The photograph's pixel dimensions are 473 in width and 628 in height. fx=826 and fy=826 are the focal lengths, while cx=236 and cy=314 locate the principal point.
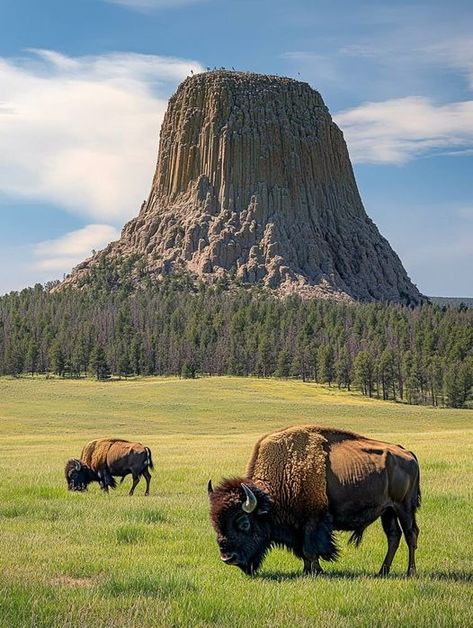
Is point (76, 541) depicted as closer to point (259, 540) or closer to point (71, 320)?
point (259, 540)

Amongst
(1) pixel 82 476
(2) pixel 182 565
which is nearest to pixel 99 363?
(1) pixel 82 476

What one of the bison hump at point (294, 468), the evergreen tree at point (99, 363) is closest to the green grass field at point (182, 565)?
the bison hump at point (294, 468)

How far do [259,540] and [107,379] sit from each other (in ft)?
403

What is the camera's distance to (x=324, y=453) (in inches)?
492

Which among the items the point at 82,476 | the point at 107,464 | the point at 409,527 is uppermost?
the point at 409,527

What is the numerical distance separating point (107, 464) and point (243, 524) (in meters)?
13.4

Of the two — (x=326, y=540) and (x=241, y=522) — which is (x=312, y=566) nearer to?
(x=326, y=540)

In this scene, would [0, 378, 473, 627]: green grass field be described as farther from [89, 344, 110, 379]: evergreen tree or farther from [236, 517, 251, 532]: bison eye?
[89, 344, 110, 379]: evergreen tree

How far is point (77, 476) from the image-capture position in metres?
23.8

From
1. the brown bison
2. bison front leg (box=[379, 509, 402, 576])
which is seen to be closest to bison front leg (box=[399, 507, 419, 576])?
A: bison front leg (box=[379, 509, 402, 576])

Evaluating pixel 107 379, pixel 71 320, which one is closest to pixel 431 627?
pixel 107 379

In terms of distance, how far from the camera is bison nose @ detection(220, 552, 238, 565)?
11.4 m

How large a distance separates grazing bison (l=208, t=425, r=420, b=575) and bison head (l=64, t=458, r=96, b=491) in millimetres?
12005

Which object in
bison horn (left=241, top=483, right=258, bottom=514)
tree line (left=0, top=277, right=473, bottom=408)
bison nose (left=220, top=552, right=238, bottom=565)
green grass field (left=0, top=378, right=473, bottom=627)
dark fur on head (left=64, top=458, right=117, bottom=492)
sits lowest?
dark fur on head (left=64, top=458, right=117, bottom=492)
